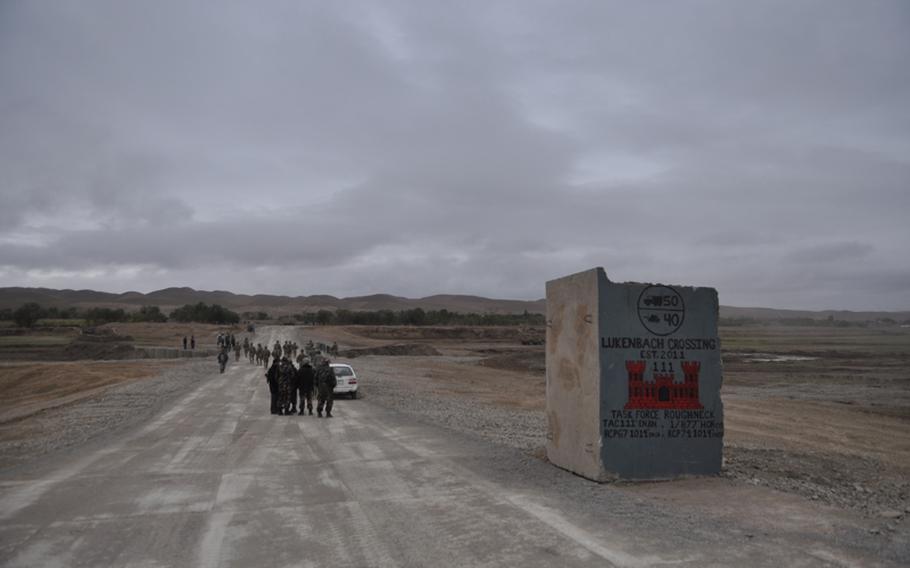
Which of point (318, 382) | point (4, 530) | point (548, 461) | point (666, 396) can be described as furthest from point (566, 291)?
point (318, 382)

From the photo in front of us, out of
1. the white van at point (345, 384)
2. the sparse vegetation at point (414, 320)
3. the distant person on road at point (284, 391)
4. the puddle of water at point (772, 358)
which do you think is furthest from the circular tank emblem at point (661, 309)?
the sparse vegetation at point (414, 320)

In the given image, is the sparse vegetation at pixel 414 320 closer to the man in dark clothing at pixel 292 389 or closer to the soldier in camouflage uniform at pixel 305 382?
the man in dark clothing at pixel 292 389

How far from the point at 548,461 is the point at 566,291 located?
9.68 feet

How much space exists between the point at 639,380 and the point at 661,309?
116cm

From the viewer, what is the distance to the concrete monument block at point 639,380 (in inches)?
395

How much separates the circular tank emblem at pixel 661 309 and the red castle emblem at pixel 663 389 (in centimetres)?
59

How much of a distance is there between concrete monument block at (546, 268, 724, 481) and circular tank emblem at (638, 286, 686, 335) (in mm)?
15

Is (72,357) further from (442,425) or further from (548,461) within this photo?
(548,461)

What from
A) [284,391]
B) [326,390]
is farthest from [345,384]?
[326,390]

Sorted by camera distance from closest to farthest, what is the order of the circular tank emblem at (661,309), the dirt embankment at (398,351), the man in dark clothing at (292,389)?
the circular tank emblem at (661,309)
the man in dark clothing at (292,389)
the dirt embankment at (398,351)

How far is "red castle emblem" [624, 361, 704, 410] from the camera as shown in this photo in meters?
10.2

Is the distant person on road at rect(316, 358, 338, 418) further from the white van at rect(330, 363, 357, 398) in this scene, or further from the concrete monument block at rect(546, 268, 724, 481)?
the concrete monument block at rect(546, 268, 724, 481)

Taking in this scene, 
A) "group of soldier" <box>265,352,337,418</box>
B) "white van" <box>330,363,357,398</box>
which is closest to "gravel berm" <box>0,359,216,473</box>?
"group of soldier" <box>265,352,337,418</box>

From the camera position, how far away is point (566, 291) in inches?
434
